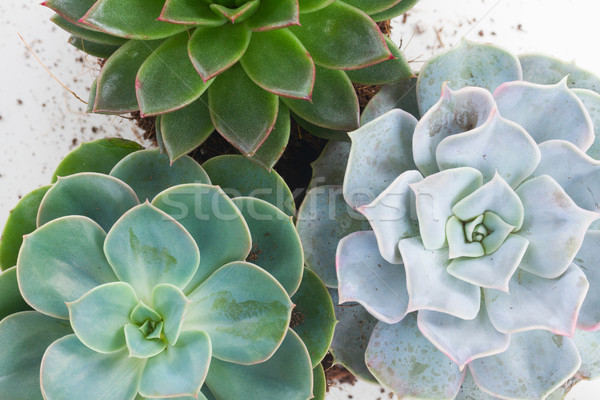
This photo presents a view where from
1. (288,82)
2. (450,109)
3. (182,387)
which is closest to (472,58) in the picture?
(450,109)

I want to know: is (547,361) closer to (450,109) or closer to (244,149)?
(450,109)

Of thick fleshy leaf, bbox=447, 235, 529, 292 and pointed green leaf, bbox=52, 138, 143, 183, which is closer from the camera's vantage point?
thick fleshy leaf, bbox=447, 235, 529, 292

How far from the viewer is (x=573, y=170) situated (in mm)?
649

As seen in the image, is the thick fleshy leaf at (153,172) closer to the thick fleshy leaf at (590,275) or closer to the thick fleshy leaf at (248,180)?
the thick fleshy leaf at (248,180)

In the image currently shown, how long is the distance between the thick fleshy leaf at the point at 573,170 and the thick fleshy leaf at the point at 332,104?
0.78 feet

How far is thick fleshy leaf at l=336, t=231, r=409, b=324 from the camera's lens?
2.13 feet

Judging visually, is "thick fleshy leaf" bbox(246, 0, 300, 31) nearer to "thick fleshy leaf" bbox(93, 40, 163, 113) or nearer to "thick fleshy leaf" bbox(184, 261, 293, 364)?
"thick fleshy leaf" bbox(93, 40, 163, 113)

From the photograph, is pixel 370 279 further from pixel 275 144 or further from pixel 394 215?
pixel 275 144

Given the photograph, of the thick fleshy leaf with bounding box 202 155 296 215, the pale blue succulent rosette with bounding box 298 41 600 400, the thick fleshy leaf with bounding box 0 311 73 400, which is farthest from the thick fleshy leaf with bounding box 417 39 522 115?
the thick fleshy leaf with bounding box 0 311 73 400

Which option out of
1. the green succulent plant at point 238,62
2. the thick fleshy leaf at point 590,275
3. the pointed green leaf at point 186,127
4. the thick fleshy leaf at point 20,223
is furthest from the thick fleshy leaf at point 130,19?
the thick fleshy leaf at point 590,275

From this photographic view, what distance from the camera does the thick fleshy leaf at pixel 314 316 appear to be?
0.71m

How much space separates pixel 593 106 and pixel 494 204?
19cm

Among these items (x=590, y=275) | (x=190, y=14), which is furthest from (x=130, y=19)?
(x=590, y=275)

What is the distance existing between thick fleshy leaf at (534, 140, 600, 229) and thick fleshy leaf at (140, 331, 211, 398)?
0.44 meters
